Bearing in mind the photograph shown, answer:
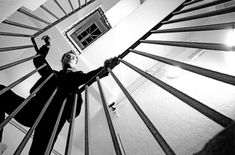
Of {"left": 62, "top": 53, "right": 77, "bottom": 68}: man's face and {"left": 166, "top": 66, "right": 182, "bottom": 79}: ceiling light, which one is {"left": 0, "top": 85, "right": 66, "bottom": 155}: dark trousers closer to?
{"left": 62, "top": 53, "right": 77, "bottom": 68}: man's face

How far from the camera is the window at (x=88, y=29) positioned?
148 inches

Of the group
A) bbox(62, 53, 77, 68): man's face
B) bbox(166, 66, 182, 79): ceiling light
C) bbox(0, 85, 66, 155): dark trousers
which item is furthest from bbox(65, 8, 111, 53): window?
bbox(0, 85, 66, 155): dark trousers

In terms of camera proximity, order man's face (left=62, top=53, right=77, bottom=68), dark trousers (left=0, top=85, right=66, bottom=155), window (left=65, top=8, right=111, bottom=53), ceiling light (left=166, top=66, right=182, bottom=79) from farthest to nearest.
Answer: window (left=65, top=8, right=111, bottom=53) → ceiling light (left=166, top=66, right=182, bottom=79) → man's face (left=62, top=53, right=77, bottom=68) → dark trousers (left=0, top=85, right=66, bottom=155)

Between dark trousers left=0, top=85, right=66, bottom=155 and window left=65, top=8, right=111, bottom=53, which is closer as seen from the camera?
dark trousers left=0, top=85, right=66, bottom=155

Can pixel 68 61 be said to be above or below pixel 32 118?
above

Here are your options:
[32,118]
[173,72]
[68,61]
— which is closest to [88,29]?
[68,61]

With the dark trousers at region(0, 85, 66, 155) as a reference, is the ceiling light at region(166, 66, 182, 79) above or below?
below

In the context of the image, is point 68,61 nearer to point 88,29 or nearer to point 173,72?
point 173,72

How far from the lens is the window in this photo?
12.3ft

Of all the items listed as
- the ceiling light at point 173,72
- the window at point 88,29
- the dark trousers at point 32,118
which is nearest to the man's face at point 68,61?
the dark trousers at point 32,118

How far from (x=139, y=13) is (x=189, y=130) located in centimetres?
220

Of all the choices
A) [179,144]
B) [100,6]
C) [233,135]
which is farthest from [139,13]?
[233,135]

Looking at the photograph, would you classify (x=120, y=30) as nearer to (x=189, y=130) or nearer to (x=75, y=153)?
(x=189, y=130)

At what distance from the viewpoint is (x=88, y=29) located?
3971 millimetres
